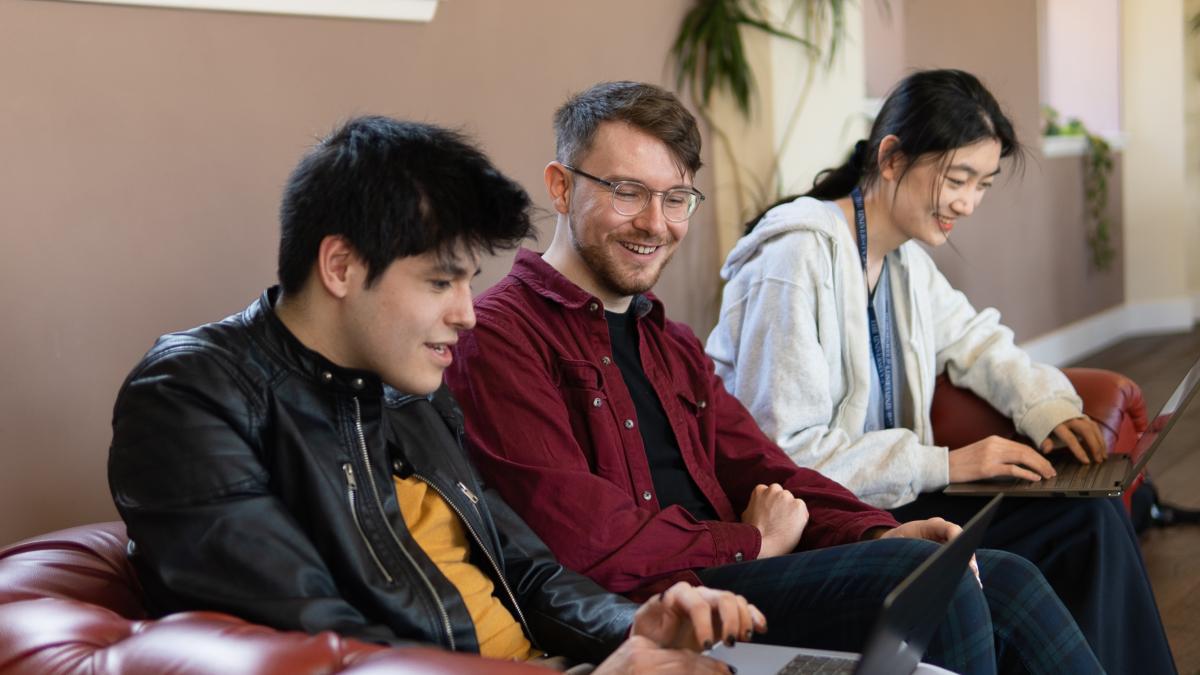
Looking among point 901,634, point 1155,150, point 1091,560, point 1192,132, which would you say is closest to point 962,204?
point 1091,560

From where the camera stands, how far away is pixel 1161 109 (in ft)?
22.4

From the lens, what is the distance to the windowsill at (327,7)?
2.13 metres

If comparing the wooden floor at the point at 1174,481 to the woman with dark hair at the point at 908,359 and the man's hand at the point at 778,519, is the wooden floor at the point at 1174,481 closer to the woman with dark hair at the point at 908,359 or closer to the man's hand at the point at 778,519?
the woman with dark hair at the point at 908,359

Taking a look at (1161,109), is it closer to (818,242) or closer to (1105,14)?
(1105,14)

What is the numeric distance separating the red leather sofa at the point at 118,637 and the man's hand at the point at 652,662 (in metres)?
0.16

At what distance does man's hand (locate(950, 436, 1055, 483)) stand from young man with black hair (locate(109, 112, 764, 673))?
108 centimetres

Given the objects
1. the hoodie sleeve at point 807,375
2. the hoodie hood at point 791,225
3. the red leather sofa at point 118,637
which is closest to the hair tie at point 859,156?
the hoodie hood at point 791,225

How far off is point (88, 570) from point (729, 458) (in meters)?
1.03

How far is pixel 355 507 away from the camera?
1401mm

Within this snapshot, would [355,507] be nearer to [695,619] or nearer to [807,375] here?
[695,619]

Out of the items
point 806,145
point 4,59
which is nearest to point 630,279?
point 4,59

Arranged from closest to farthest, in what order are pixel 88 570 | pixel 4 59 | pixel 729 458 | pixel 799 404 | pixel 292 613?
pixel 292 613
pixel 88 570
pixel 4 59
pixel 729 458
pixel 799 404

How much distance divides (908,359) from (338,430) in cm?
152

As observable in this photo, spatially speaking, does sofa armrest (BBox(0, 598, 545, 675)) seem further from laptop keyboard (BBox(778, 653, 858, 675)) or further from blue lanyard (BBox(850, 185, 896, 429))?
blue lanyard (BBox(850, 185, 896, 429))
